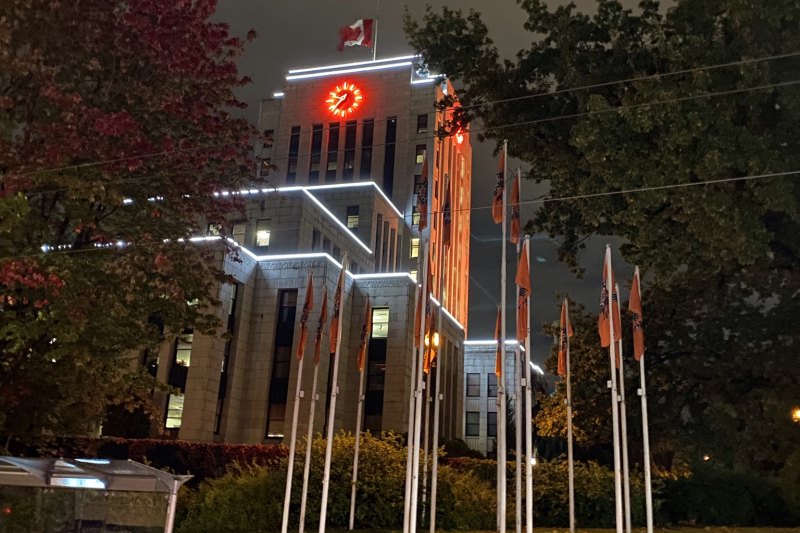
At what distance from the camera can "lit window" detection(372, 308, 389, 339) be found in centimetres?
4553

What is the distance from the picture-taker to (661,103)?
16516 millimetres

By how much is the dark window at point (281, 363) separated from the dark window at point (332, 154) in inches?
1136

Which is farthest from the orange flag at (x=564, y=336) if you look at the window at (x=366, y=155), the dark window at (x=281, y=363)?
the window at (x=366, y=155)

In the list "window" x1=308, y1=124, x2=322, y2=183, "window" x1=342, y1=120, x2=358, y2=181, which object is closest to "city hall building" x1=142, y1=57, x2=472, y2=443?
"window" x1=342, y1=120, x2=358, y2=181

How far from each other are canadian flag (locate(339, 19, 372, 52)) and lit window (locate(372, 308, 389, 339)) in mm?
18633

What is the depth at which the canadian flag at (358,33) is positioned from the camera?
5003 centimetres

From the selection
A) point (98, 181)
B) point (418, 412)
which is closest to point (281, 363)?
point (418, 412)

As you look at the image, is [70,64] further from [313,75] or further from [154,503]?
[313,75]

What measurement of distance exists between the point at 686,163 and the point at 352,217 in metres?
40.9

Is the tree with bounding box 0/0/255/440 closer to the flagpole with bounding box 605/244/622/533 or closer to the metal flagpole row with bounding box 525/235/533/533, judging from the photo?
the metal flagpole row with bounding box 525/235/533/533

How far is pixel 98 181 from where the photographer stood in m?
13.4

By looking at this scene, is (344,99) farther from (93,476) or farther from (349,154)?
(93,476)

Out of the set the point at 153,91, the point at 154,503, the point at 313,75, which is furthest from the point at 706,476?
the point at 313,75

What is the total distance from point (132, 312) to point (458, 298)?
61017mm
